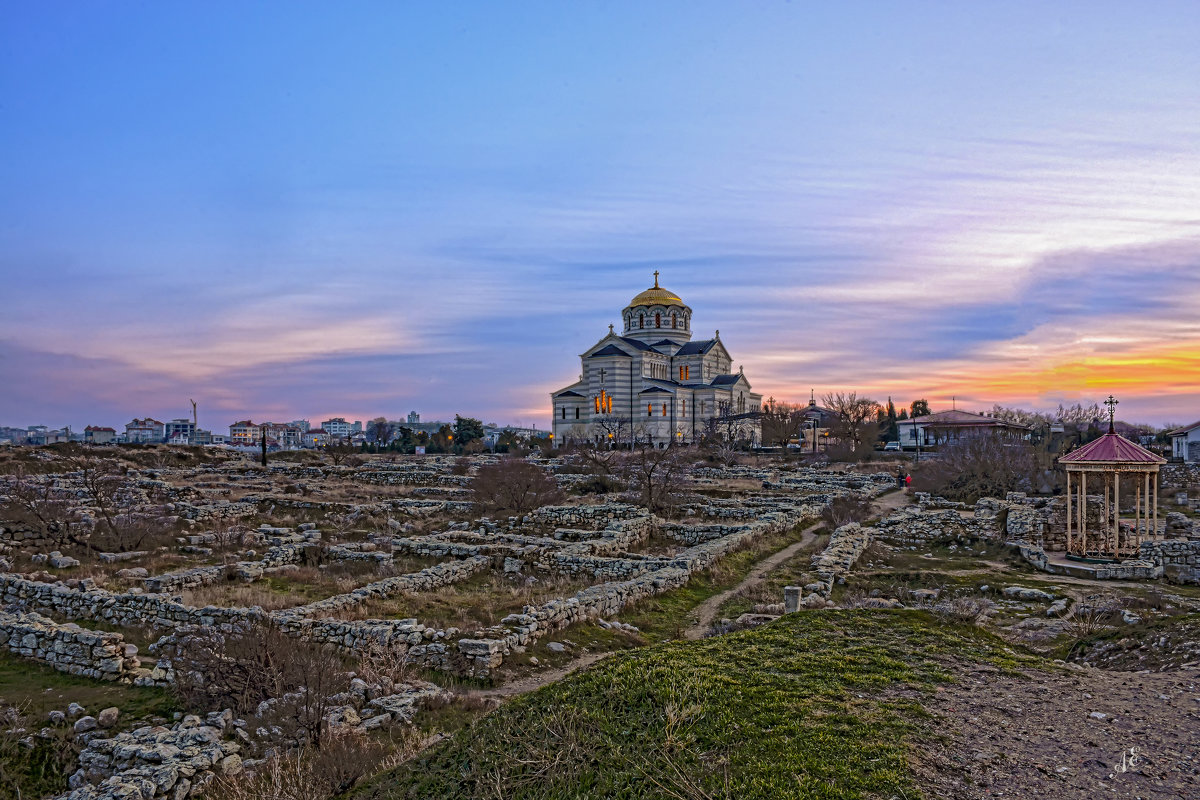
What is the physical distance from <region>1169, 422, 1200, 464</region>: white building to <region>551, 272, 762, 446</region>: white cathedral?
35.8 meters

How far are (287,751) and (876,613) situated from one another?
8710mm

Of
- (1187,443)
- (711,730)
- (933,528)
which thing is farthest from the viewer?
(1187,443)

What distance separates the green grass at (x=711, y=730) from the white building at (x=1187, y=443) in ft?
207

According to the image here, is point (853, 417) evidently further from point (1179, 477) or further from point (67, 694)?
point (67, 694)

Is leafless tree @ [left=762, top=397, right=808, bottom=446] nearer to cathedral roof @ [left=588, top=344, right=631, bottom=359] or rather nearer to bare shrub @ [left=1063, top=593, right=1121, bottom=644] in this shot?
cathedral roof @ [left=588, top=344, right=631, bottom=359]

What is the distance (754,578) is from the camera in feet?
57.9

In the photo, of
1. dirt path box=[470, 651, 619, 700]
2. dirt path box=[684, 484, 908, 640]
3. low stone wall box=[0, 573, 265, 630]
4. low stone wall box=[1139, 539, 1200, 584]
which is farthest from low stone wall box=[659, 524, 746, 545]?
low stone wall box=[0, 573, 265, 630]

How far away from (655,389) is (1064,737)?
240 feet

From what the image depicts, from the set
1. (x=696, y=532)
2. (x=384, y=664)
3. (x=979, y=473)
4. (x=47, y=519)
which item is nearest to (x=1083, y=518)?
(x=696, y=532)

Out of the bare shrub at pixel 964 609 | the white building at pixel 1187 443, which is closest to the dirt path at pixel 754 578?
the bare shrub at pixel 964 609

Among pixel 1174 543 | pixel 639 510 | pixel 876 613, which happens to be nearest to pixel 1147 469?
pixel 1174 543

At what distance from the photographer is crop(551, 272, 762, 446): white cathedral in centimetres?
7838

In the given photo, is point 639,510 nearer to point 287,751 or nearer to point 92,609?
point 92,609

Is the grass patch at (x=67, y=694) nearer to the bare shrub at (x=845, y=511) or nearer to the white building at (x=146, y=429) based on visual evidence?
the bare shrub at (x=845, y=511)
